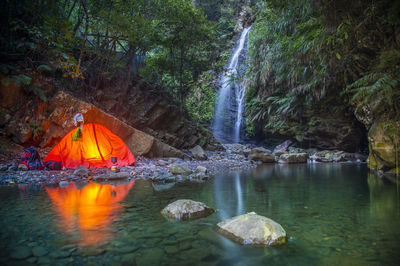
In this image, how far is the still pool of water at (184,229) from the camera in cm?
190

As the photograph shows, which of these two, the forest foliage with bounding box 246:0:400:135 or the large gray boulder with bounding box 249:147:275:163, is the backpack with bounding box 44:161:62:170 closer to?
the forest foliage with bounding box 246:0:400:135

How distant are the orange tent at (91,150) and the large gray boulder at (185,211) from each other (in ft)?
17.5

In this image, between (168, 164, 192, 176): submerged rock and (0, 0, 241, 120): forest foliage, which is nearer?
(168, 164, 192, 176): submerged rock

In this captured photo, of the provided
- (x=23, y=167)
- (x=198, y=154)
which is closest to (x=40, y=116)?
(x=23, y=167)

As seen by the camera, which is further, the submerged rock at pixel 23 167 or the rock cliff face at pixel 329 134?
the rock cliff face at pixel 329 134

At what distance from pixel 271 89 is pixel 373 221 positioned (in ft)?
45.4

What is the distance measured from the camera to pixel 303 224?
2.67m

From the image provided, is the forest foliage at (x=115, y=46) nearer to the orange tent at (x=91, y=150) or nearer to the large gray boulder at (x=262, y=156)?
the orange tent at (x=91, y=150)

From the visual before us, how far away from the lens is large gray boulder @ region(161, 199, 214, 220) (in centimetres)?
293

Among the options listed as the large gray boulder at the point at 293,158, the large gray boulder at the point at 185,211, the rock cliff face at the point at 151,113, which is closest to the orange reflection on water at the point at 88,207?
the large gray boulder at the point at 185,211

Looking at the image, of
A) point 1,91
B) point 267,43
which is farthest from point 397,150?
point 1,91

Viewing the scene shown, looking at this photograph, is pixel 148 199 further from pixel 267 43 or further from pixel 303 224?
pixel 267 43

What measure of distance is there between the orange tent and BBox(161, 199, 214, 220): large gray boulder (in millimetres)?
5347

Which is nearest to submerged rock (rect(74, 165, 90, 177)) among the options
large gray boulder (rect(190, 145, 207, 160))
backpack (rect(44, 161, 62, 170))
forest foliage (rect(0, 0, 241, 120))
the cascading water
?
backpack (rect(44, 161, 62, 170))
